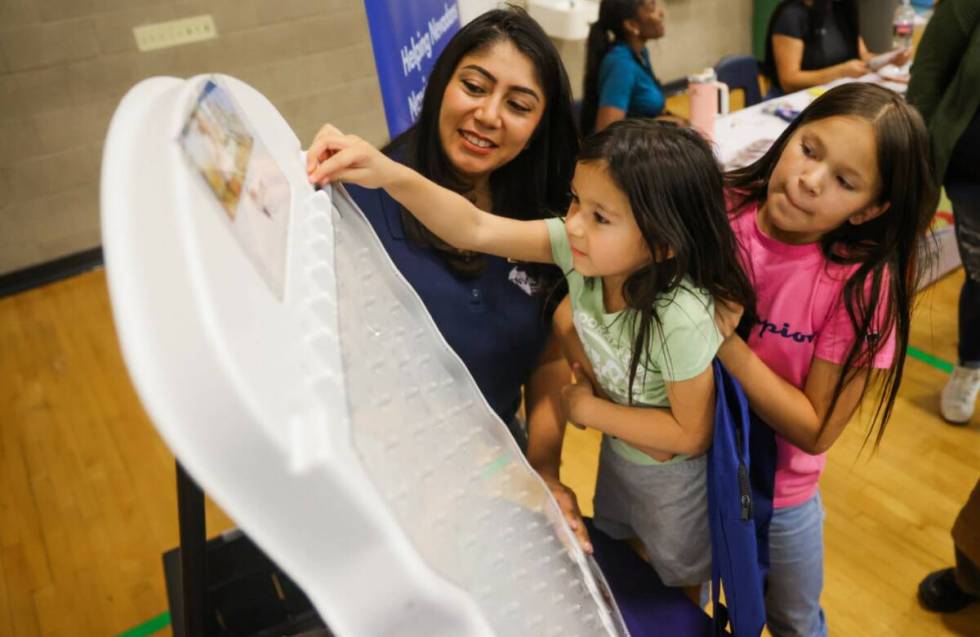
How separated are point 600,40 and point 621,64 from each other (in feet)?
0.57

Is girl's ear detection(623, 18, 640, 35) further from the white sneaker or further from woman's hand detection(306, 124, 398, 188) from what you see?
woman's hand detection(306, 124, 398, 188)

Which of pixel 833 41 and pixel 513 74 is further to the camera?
pixel 833 41

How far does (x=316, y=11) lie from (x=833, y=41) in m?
2.70

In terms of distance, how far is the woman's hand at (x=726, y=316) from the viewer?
905mm

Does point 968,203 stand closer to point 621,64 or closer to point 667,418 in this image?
point 621,64

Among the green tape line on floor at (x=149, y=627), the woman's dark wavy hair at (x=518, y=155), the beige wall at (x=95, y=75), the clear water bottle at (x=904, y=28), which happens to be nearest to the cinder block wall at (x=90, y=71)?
the beige wall at (x=95, y=75)

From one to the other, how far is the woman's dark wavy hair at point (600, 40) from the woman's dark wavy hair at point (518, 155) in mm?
1724

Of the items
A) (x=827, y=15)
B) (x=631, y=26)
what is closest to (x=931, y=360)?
(x=827, y=15)

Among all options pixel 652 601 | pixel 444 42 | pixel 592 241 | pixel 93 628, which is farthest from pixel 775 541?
pixel 93 628

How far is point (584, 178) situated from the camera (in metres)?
0.89

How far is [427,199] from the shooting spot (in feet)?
3.14

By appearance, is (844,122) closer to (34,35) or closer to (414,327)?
(414,327)

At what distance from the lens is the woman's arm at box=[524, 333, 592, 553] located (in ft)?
3.85

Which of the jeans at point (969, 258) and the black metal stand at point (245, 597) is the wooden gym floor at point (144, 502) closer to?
the jeans at point (969, 258)
